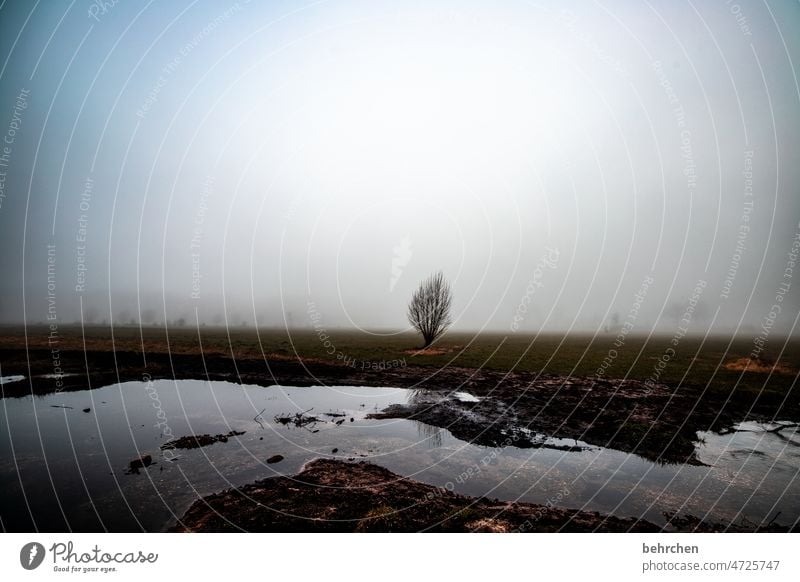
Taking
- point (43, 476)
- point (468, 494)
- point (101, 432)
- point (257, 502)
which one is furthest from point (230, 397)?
point (468, 494)

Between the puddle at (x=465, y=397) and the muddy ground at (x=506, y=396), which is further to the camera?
the puddle at (x=465, y=397)

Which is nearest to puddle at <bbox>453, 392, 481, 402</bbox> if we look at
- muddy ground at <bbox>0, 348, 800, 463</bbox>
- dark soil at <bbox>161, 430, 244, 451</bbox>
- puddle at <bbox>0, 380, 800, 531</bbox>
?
muddy ground at <bbox>0, 348, 800, 463</bbox>

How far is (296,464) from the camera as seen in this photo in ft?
40.2

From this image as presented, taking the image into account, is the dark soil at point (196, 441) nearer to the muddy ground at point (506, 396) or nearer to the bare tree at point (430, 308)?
the muddy ground at point (506, 396)

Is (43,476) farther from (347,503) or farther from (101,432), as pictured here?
(347,503)

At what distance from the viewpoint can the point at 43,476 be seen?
10.9 m

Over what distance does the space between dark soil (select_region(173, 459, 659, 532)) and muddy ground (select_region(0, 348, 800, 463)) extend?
6.02 meters

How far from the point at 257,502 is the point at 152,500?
3306 millimetres

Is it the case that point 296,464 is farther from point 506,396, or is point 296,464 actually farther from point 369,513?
point 506,396
